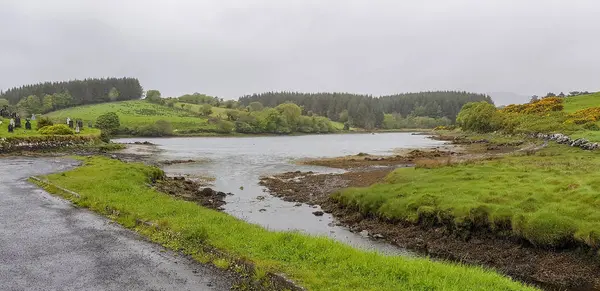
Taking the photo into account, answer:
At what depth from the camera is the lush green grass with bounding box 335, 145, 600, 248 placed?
18.5m

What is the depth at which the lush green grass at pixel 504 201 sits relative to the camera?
18.5 m

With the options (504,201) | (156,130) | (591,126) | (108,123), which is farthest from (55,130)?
(156,130)

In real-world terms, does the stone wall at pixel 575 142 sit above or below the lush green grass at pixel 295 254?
above

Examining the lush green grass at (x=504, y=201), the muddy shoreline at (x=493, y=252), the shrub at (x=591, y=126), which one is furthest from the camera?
the shrub at (x=591, y=126)

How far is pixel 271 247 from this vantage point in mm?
15219

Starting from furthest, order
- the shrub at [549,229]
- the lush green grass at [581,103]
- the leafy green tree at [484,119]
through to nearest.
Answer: the leafy green tree at [484,119], the lush green grass at [581,103], the shrub at [549,229]

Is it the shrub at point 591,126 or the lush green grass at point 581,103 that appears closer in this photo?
the shrub at point 591,126

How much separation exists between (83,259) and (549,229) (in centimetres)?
1940

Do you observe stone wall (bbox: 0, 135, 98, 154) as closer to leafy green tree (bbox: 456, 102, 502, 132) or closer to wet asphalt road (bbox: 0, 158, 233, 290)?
wet asphalt road (bbox: 0, 158, 233, 290)

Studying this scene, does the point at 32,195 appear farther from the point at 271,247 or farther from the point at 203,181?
the point at 203,181

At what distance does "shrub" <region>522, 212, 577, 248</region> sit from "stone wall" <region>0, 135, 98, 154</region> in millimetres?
63081

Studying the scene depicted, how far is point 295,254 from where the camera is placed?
1445 cm

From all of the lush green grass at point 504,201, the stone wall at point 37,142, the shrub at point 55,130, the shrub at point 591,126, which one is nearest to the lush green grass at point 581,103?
the shrub at point 591,126

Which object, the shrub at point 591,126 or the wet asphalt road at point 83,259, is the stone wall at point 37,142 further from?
the shrub at point 591,126
